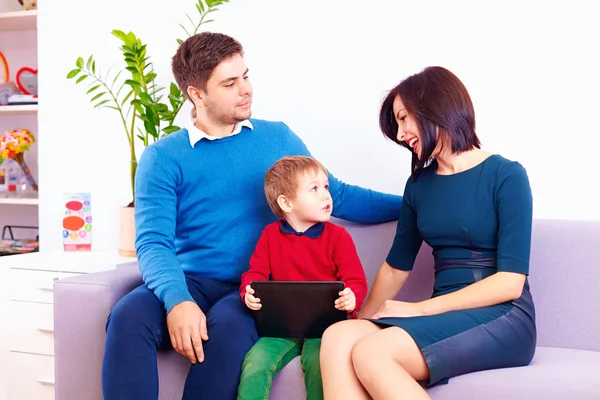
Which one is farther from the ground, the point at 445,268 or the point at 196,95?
the point at 196,95

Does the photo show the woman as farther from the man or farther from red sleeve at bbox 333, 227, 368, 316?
the man

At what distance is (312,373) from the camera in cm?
154

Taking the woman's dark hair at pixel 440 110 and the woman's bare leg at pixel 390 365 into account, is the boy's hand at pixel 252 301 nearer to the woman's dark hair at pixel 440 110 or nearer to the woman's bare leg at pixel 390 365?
the woman's bare leg at pixel 390 365

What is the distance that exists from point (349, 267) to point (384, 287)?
21 cm

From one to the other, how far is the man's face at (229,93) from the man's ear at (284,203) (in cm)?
31

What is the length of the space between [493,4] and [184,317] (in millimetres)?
1432

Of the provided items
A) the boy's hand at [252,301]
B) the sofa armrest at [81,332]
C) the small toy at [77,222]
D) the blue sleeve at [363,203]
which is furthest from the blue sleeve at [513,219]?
the small toy at [77,222]

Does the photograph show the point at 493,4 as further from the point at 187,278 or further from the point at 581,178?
the point at 187,278

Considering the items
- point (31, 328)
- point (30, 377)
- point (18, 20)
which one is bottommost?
point (30, 377)

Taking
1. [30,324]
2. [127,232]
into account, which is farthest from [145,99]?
[30,324]

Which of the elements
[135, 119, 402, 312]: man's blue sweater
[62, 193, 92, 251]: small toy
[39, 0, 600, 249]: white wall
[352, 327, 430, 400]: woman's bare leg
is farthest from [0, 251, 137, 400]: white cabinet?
[352, 327, 430, 400]: woman's bare leg

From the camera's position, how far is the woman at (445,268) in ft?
4.72

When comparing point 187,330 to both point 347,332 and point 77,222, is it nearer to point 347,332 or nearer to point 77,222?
point 347,332

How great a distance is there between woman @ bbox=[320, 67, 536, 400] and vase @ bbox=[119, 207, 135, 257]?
1.08 m
